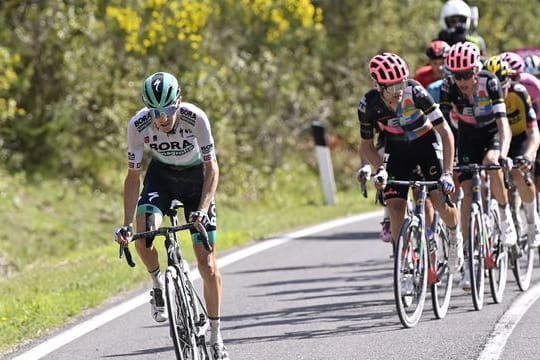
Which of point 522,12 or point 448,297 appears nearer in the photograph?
point 448,297

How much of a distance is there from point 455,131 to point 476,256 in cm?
144

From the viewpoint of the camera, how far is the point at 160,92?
7469 mm

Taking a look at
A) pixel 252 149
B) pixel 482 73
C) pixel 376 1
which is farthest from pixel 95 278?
pixel 376 1

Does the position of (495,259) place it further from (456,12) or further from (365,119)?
(456,12)

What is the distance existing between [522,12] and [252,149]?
8.86 m

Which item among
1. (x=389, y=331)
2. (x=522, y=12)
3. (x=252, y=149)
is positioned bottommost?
(x=389, y=331)

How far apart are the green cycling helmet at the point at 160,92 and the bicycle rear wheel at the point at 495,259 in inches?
149

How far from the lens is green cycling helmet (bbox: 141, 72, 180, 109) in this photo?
7.47 meters

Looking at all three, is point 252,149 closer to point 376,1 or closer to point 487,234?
point 376,1

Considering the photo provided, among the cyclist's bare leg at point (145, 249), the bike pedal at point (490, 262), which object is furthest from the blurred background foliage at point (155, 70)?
the cyclist's bare leg at point (145, 249)

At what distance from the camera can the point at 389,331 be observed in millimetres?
9094

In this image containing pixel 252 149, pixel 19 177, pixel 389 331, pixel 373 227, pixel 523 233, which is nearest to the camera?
pixel 389 331

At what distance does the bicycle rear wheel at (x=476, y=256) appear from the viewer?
32.6 ft

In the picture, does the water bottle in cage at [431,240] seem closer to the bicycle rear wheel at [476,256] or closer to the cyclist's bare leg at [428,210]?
the cyclist's bare leg at [428,210]
